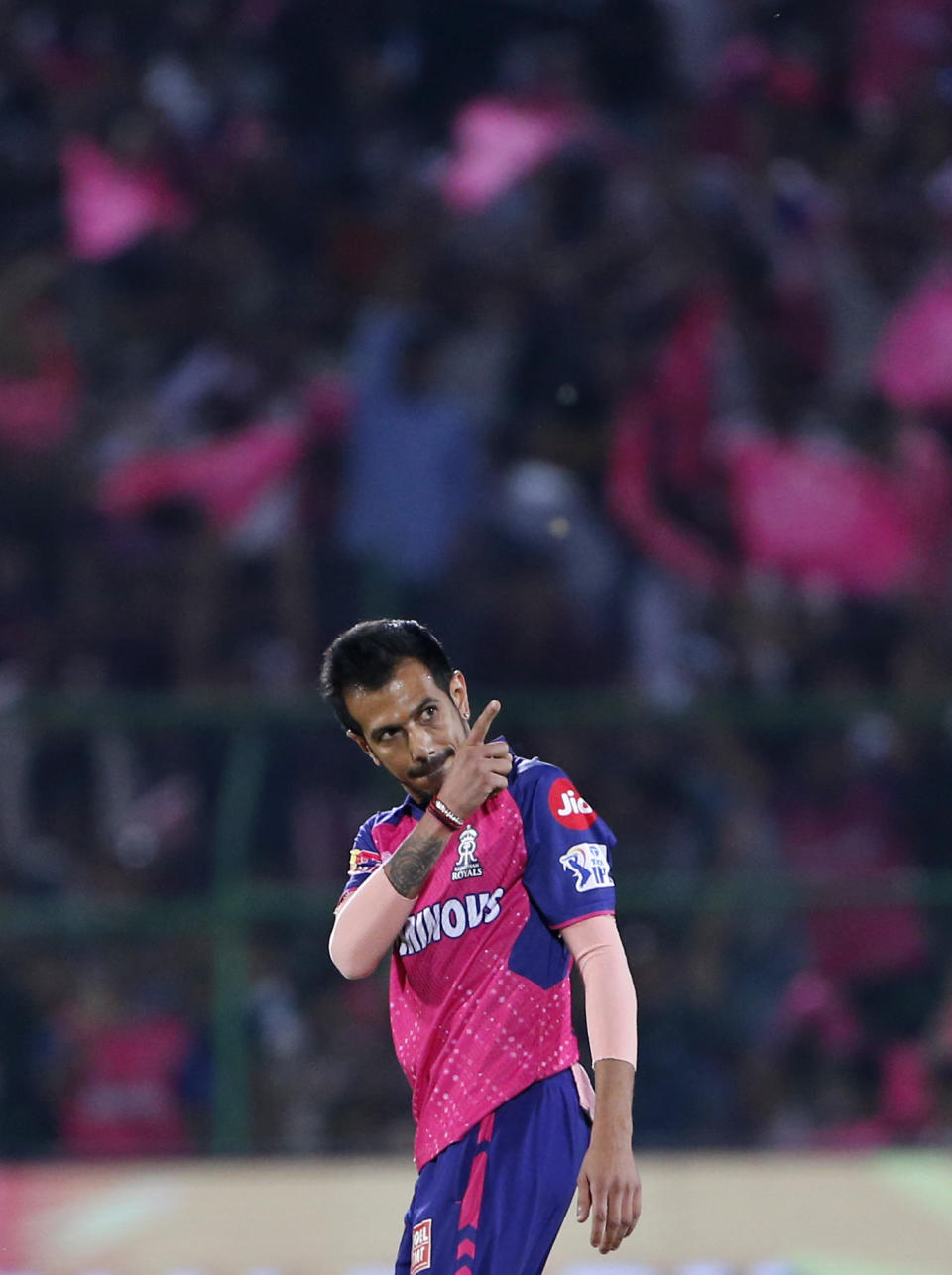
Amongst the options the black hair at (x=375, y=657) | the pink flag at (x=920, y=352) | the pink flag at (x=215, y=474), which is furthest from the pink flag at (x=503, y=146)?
the black hair at (x=375, y=657)

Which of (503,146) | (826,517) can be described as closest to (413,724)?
(826,517)

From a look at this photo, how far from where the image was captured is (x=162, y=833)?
6.54 m

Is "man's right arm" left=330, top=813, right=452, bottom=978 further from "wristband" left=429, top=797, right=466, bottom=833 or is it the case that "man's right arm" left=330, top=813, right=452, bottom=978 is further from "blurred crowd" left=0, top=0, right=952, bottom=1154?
"blurred crowd" left=0, top=0, right=952, bottom=1154

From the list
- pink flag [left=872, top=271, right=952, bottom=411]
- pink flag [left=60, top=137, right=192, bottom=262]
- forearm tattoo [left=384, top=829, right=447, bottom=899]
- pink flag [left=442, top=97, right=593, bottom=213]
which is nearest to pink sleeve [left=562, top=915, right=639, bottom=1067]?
forearm tattoo [left=384, top=829, right=447, bottom=899]

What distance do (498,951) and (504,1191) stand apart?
0.38 m

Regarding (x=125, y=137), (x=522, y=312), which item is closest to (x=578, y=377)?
(x=522, y=312)

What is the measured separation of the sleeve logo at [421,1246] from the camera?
2836mm

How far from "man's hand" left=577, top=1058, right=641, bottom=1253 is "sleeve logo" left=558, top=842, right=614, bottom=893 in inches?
12.3

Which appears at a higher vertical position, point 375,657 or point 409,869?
point 375,657

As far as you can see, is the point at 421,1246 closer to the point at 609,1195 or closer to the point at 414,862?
the point at 609,1195

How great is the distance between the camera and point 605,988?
279 cm

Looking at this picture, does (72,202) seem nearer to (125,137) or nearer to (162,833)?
(125,137)

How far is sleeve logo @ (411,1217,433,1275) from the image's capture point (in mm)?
2836

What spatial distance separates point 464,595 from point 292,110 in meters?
3.01
